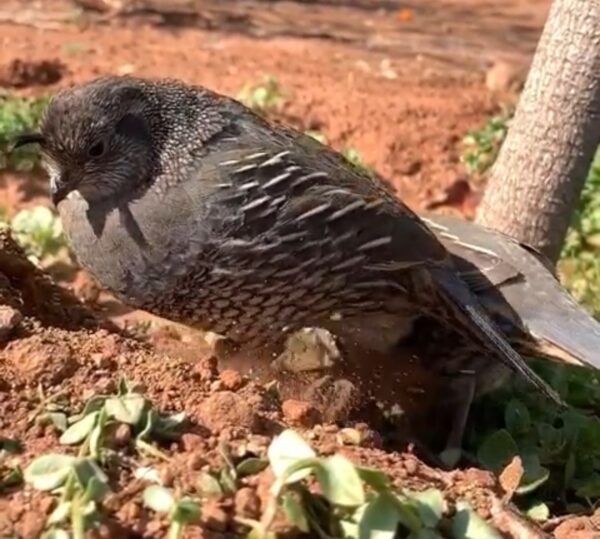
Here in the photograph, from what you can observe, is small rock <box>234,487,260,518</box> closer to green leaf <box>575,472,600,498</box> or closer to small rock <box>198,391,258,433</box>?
small rock <box>198,391,258,433</box>

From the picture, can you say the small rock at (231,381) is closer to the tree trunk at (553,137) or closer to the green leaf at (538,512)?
the green leaf at (538,512)

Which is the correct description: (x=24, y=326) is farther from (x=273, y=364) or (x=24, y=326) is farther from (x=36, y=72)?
(x=36, y=72)

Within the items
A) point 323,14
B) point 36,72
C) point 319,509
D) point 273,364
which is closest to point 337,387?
point 273,364

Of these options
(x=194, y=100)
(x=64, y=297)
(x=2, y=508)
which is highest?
(x=194, y=100)

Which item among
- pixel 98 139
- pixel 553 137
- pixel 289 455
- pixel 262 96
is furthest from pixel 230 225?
pixel 262 96

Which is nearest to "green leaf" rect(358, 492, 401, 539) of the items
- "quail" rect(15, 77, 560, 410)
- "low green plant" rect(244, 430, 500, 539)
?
"low green plant" rect(244, 430, 500, 539)
